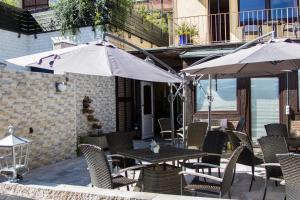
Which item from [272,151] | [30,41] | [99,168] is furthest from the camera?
[30,41]

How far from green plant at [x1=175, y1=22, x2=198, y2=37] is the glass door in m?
2.73

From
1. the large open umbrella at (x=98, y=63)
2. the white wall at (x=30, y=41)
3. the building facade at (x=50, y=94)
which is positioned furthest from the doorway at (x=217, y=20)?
the large open umbrella at (x=98, y=63)

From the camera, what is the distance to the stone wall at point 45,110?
7844mm

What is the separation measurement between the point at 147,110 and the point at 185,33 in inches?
130

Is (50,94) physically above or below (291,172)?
above

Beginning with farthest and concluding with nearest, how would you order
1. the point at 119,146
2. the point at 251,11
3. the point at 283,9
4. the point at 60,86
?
the point at 251,11
the point at 283,9
the point at 60,86
the point at 119,146

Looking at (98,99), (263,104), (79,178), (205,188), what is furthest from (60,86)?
(263,104)

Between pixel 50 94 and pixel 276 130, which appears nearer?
pixel 276 130

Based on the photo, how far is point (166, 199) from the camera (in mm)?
3254

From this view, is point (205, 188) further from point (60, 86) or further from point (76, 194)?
point (60, 86)

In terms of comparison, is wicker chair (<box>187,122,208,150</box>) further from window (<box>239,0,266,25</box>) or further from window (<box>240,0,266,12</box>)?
window (<box>240,0,266,12</box>)

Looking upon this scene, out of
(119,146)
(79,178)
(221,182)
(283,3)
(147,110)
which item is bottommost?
(79,178)

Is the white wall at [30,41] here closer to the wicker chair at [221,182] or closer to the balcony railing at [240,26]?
the balcony railing at [240,26]

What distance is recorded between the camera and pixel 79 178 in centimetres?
758
